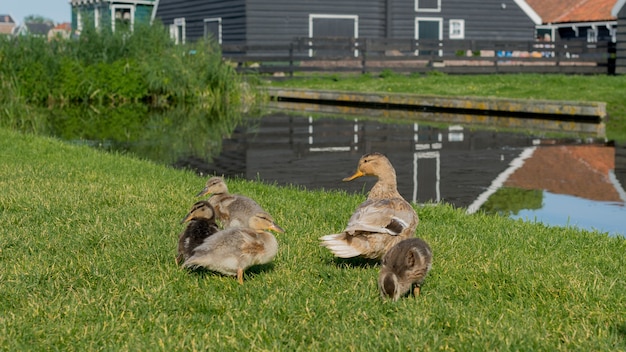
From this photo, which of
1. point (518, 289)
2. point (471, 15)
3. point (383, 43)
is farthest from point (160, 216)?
point (471, 15)

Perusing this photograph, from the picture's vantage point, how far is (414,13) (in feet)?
144

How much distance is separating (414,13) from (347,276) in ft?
127

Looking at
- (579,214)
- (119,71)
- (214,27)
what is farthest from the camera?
(214,27)

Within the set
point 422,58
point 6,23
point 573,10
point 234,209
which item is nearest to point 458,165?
point 234,209

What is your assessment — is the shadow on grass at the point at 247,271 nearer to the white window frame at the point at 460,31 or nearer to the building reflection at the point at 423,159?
the building reflection at the point at 423,159

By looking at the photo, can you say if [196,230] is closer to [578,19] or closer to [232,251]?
[232,251]

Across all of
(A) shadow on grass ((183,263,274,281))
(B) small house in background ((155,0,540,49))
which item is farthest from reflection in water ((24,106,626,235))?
(B) small house in background ((155,0,540,49))

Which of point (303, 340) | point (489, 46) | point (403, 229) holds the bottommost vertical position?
point (303, 340)

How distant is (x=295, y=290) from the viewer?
598 centimetres

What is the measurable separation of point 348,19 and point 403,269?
1484 inches

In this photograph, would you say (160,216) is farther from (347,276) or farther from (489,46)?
(489,46)

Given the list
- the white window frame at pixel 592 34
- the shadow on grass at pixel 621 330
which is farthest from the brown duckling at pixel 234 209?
the white window frame at pixel 592 34

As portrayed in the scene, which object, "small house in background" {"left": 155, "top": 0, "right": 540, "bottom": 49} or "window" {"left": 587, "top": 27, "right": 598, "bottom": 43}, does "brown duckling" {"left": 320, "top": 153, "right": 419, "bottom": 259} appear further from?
"window" {"left": 587, "top": 27, "right": 598, "bottom": 43}

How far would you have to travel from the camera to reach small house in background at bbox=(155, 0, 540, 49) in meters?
40.5
